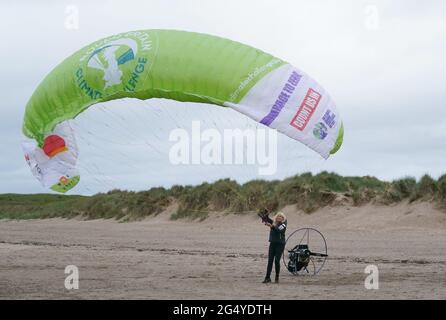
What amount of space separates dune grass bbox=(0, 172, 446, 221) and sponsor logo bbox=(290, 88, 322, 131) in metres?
9.20

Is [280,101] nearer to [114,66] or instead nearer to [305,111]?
[305,111]

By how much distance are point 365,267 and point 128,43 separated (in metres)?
6.88

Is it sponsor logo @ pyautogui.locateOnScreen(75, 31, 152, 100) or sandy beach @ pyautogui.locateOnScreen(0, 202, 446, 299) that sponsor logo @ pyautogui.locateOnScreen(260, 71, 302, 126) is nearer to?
sponsor logo @ pyautogui.locateOnScreen(75, 31, 152, 100)

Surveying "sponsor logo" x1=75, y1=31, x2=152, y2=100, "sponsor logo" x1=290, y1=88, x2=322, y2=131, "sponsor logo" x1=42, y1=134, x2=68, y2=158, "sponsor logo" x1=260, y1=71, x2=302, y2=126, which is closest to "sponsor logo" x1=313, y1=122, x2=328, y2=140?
"sponsor logo" x1=290, y1=88, x2=322, y2=131

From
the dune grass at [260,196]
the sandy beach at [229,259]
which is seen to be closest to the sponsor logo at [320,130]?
the sandy beach at [229,259]

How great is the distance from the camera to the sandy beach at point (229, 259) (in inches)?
511

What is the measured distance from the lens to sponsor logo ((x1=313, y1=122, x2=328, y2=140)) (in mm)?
13109

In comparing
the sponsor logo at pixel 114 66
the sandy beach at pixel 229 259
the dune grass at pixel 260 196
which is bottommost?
the sandy beach at pixel 229 259

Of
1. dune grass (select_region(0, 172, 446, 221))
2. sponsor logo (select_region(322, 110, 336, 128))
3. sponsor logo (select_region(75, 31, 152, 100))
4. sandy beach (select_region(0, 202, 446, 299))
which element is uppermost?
sponsor logo (select_region(75, 31, 152, 100))

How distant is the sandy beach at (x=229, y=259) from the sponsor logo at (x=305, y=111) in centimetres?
273

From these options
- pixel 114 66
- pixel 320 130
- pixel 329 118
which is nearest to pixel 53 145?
pixel 114 66

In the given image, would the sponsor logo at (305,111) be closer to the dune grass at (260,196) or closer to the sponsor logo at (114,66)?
the sponsor logo at (114,66)

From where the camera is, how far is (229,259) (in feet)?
62.3

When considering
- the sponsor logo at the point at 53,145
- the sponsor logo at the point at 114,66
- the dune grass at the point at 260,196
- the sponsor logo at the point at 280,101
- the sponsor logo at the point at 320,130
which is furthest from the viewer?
the dune grass at the point at 260,196
